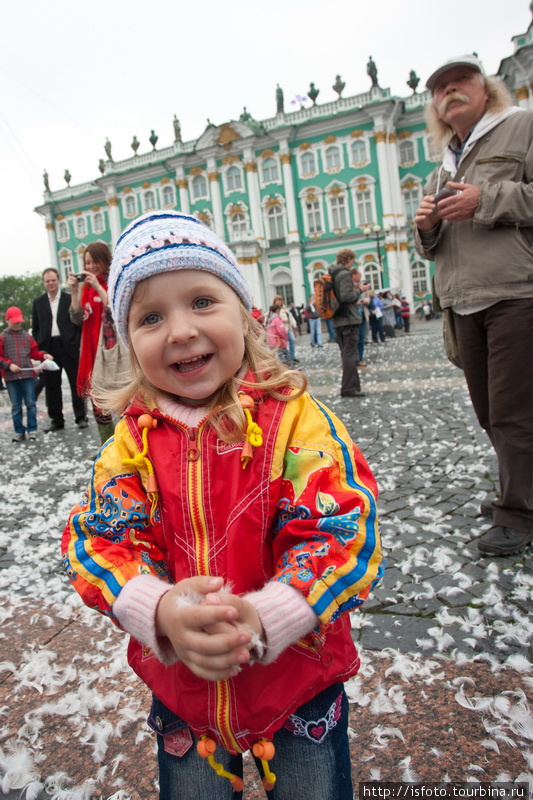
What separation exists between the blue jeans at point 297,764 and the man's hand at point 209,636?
0.40 metres

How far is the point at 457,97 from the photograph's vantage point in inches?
98.6

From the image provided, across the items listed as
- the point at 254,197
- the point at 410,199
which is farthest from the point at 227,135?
the point at 410,199

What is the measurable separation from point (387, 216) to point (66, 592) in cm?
3576

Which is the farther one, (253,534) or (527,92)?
(527,92)

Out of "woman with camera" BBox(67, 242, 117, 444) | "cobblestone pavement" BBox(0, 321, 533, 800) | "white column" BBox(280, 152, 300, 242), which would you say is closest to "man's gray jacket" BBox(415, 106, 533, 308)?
"cobblestone pavement" BBox(0, 321, 533, 800)

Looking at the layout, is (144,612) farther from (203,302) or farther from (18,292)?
(18,292)

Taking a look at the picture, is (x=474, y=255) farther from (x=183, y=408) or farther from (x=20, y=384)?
(x=20, y=384)

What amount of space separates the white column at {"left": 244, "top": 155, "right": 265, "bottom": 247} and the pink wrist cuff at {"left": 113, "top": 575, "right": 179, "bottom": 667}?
38099 millimetres

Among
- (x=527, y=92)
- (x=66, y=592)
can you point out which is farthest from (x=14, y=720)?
(x=527, y=92)

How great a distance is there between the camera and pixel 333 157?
3597 centimetres

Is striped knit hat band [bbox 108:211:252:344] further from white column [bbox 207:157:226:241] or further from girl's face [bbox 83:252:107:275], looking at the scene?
white column [bbox 207:157:226:241]

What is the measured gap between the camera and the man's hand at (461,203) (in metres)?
2.39

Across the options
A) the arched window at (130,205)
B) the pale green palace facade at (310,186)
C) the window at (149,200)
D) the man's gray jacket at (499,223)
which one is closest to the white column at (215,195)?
the pale green palace facade at (310,186)

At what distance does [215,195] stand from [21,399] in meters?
34.9
